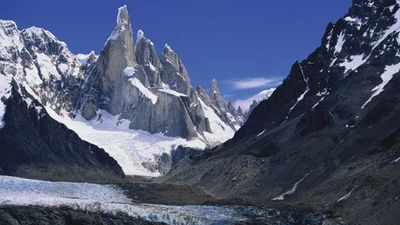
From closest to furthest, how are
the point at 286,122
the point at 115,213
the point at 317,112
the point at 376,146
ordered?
the point at 115,213 → the point at 376,146 → the point at 317,112 → the point at 286,122

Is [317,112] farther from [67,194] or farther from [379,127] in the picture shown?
[67,194]

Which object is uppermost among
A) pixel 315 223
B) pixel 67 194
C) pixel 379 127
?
pixel 379 127

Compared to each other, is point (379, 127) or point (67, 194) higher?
point (379, 127)

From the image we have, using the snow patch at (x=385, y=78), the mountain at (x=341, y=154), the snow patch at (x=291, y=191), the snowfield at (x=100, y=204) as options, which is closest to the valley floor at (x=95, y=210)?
the snowfield at (x=100, y=204)

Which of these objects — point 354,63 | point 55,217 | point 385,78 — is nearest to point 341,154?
point 385,78

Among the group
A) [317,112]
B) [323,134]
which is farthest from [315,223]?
[317,112]

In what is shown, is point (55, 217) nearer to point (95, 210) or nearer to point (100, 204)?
point (95, 210)

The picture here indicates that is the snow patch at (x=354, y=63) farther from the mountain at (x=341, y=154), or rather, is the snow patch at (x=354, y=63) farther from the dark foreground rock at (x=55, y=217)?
the dark foreground rock at (x=55, y=217)
